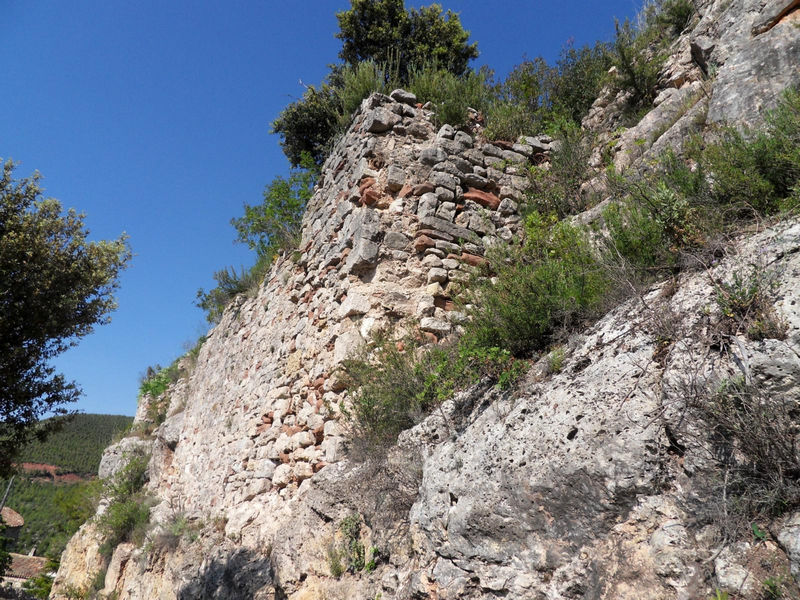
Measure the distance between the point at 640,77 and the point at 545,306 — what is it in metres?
Result: 4.43

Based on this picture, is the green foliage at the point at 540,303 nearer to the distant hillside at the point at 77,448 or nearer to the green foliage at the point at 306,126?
the green foliage at the point at 306,126

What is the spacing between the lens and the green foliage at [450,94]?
625 centimetres

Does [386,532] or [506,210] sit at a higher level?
[506,210]

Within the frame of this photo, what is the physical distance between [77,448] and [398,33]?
139ft

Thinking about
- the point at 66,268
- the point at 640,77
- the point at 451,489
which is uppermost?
the point at 640,77

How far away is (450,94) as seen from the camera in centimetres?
645

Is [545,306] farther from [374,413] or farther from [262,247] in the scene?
[262,247]

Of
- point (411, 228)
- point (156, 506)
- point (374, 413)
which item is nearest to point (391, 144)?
point (411, 228)

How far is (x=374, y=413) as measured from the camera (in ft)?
14.2

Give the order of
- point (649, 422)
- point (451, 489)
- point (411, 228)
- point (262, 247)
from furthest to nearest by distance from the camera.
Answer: point (262, 247) < point (411, 228) < point (451, 489) < point (649, 422)

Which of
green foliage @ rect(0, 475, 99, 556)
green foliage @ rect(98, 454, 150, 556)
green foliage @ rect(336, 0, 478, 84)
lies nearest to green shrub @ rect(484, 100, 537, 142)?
green foliage @ rect(336, 0, 478, 84)

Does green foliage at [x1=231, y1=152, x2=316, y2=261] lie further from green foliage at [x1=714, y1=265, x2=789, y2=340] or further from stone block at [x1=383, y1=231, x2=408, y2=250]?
green foliage at [x1=714, y1=265, x2=789, y2=340]

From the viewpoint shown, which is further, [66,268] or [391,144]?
[66,268]

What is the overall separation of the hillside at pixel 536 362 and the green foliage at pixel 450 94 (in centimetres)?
14
